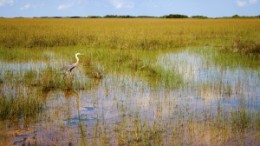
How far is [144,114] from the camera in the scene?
6.91 m

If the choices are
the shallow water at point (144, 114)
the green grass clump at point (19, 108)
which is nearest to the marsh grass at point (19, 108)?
the green grass clump at point (19, 108)

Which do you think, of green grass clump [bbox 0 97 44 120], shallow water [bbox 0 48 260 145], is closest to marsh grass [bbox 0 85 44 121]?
green grass clump [bbox 0 97 44 120]

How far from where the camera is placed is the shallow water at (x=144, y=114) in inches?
222

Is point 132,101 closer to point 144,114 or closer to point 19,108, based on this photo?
point 144,114

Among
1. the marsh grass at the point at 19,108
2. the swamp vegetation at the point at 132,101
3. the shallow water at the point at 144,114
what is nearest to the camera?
the shallow water at the point at 144,114

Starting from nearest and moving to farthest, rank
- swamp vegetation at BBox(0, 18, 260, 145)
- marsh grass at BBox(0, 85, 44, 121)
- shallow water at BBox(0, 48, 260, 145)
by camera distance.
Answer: shallow water at BBox(0, 48, 260, 145), swamp vegetation at BBox(0, 18, 260, 145), marsh grass at BBox(0, 85, 44, 121)

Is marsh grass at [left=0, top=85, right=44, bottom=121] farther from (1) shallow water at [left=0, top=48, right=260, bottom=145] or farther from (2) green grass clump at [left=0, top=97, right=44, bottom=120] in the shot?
(1) shallow water at [left=0, top=48, right=260, bottom=145]

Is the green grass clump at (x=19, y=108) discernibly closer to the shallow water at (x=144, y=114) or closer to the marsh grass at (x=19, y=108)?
the marsh grass at (x=19, y=108)

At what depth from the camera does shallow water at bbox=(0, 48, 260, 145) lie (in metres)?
5.64

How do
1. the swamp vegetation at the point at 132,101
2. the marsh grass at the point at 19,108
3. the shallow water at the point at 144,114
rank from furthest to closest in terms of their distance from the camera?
1. the marsh grass at the point at 19,108
2. the swamp vegetation at the point at 132,101
3. the shallow water at the point at 144,114

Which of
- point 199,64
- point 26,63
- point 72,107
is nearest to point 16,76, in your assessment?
point 26,63

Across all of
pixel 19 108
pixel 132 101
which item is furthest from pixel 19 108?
pixel 132 101

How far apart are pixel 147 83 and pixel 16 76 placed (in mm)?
3773

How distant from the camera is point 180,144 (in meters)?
5.40
